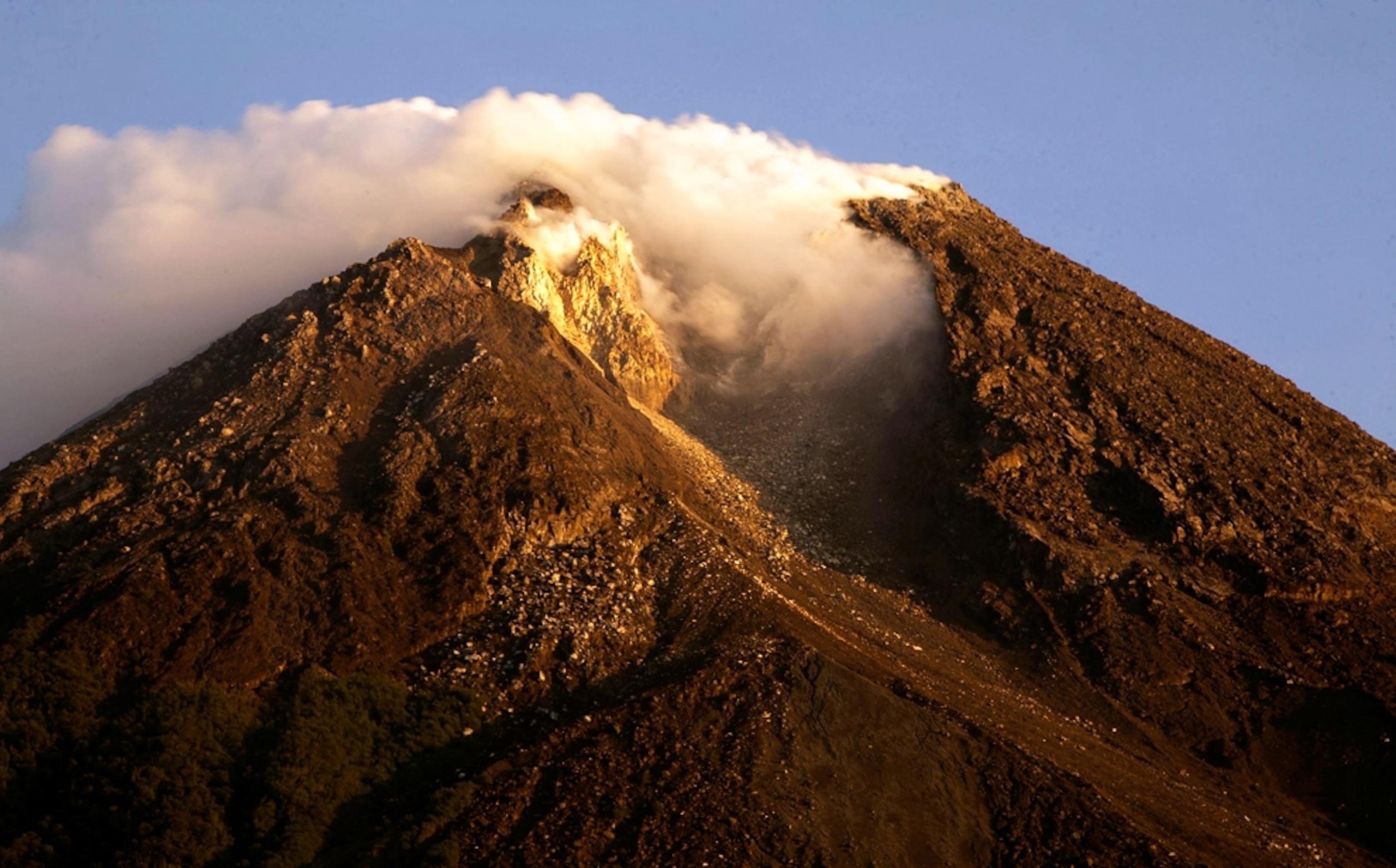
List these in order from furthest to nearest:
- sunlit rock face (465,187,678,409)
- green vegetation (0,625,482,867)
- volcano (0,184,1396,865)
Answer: sunlit rock face (465,187,678,409) → volcano (0,184,1396,865) → green vegetation (0,625,482,867)

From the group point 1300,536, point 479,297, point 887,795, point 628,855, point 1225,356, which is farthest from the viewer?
point 1225,356

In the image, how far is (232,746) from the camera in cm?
5478

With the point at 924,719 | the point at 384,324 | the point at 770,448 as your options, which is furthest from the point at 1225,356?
the point at 384,324

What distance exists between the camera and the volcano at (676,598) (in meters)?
53.3

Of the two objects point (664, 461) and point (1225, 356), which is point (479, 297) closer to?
point (664, 461)

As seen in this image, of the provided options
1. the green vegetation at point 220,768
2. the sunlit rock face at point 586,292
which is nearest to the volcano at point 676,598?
the green vegetation at point 220,768

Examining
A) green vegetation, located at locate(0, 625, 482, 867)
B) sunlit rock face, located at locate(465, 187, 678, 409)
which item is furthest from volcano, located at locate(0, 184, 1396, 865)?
sunlit rock face, located at locate(465, 187, 678, 409)

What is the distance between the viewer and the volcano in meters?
53.3

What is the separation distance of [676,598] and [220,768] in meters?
19.0

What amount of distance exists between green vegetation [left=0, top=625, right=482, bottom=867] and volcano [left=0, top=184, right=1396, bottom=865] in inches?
5.4

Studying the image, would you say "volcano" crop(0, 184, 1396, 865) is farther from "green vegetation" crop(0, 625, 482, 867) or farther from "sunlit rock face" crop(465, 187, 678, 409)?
"sunlit rock face" crop(465, 187, 678, 409)

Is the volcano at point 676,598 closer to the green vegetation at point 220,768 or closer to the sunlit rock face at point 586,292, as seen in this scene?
the green vegetation at point 220,768

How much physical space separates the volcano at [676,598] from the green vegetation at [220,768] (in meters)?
0.14

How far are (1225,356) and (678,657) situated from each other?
138 ft
